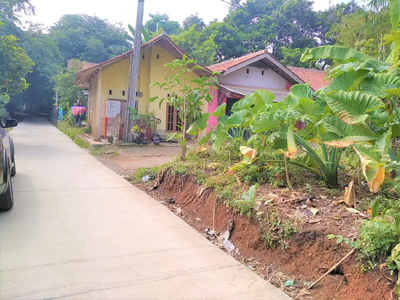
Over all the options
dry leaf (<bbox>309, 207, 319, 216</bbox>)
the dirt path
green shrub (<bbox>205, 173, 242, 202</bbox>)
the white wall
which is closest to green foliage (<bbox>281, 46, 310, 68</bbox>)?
the white wall

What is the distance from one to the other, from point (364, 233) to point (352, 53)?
8.00 ft

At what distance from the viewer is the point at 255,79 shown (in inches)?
685

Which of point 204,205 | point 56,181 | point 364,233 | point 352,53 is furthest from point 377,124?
point 56,181

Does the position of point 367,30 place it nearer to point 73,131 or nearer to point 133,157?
point 133,157

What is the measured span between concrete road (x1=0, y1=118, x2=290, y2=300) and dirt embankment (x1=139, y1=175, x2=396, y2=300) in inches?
12.2

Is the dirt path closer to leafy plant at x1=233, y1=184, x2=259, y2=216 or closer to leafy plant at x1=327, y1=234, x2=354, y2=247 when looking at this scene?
leafy plant at x1=233, y1=184, x2=259, y2=216

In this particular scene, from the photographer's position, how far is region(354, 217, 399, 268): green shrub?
2971mm

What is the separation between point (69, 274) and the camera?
320cm

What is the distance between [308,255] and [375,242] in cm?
73

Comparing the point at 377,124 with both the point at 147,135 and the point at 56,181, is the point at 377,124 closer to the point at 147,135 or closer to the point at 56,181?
the point at 56,181

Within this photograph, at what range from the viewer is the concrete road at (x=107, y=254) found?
9.88 ft


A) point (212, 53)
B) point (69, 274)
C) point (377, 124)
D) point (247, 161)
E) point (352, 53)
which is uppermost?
point (212, 53)

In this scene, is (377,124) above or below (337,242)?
above

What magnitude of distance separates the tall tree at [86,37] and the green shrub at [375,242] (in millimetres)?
41815
